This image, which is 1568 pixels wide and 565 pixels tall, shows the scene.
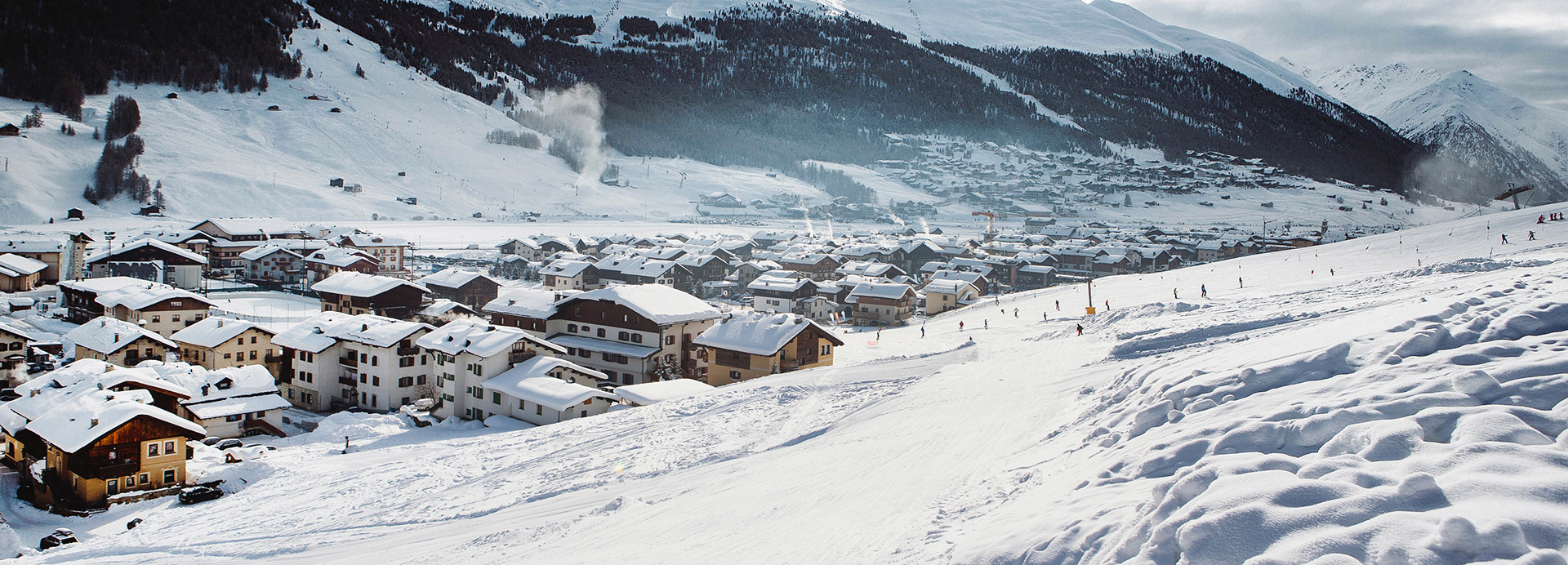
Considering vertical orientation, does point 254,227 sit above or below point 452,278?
above

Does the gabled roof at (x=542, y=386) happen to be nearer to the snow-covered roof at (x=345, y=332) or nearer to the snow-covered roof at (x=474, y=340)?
the snow-covered roof at (x=474, y=340)

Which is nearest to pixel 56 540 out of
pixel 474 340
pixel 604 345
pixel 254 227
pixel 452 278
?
pixel 474 340

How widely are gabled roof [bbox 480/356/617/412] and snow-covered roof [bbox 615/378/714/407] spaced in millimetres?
504

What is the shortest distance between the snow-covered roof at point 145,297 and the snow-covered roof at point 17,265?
30.6ft

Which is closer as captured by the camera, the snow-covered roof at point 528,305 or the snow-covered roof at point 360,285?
the snow-covered roof at point 528,305

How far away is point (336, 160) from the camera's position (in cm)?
7912

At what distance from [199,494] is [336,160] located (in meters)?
74.7

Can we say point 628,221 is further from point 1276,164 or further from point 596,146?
point 1276,164

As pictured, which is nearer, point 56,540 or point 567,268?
point 56,540

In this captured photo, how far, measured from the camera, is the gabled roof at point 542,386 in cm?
1794

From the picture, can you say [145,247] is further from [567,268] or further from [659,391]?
[659,391]

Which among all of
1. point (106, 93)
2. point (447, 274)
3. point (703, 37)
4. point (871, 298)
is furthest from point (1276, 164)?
point (106, 93)

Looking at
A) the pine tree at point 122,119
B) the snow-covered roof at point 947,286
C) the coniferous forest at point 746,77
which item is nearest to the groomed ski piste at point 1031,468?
the snow-covered roof at point 947,286

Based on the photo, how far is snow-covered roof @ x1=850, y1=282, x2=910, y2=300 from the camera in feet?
117
